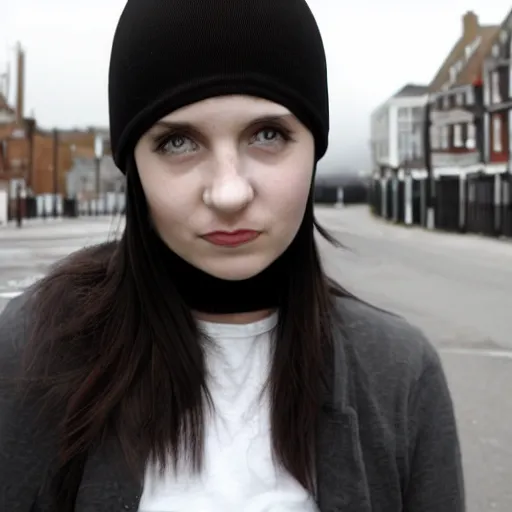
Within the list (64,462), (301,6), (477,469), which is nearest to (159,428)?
(64,462)

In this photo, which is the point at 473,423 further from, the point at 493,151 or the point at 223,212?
the point at 493,151

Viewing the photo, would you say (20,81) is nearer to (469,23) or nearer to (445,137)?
(469,23)

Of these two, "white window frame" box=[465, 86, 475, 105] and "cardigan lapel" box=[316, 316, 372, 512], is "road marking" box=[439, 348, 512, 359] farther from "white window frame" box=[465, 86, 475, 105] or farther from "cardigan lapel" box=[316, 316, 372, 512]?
"white window frame" box=[465, 86, 475, 105]

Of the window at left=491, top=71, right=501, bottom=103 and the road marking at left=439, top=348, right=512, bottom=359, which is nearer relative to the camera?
the road marking at left=439, top=348, right=512, bottom=359

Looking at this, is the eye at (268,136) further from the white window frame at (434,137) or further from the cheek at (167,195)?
the white window frame at (434,137)

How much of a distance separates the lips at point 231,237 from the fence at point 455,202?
640 cm

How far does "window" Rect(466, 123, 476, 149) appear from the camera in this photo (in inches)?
420

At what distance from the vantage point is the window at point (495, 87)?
11.6 metres

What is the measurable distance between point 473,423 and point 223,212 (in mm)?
1757

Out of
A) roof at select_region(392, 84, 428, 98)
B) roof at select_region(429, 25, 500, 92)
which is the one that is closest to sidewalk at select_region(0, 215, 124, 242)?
roof at select_region(392, 84, 428, 98)

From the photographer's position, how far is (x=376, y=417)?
0.67m

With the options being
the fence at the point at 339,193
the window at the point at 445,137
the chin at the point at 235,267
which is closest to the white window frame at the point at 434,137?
the window at the point at 445,137

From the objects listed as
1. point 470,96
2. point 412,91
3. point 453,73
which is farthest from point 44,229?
point 470,96

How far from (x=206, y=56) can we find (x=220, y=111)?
0.04 meters
